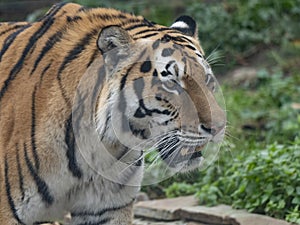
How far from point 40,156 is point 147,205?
2.22 meters

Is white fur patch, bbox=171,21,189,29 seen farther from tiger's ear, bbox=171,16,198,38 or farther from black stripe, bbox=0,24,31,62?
black stripe, bbox=0,24,31,62

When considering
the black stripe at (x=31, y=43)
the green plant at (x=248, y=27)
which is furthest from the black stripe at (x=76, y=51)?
the green plant at (x=248, y=27)

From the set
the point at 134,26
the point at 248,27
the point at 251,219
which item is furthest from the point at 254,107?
the point at 134,26

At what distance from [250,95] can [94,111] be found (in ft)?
16.3

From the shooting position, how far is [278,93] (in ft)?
27.1

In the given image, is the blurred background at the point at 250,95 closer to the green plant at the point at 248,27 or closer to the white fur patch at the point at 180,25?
the green plant at the point at 248,27

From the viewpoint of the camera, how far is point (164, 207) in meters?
5.84

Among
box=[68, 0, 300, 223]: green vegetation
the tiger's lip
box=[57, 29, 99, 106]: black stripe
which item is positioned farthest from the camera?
box=[68, 0, 300, 223]: green vegetation

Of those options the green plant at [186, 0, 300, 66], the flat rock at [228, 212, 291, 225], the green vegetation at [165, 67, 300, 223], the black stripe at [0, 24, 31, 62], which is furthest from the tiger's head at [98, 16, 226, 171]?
the green plant at [186, 0, 300, 66]

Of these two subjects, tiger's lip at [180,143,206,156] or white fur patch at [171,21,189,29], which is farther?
white fur patch at [171,21,189,29]

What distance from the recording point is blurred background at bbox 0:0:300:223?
5.32 m

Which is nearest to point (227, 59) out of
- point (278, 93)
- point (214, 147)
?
point (278, 93)

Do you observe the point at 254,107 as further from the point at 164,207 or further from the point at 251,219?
the point at 251,219

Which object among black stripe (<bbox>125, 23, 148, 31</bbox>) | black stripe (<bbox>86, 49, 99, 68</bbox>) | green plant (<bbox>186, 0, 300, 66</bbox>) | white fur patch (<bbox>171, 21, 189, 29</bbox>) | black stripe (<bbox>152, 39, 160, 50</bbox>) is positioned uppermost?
green plant (<bbox>186, 0, 300, 66</bbox>)
